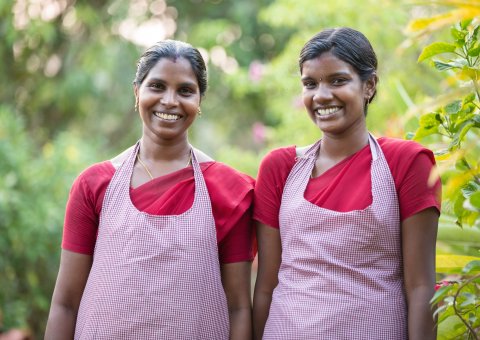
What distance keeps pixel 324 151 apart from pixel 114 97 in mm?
10237

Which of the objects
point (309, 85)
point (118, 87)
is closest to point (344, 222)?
point (309, 85)

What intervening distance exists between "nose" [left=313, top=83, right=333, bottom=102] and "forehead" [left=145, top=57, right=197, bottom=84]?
464 mm

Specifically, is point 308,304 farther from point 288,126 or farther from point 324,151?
point 288,126

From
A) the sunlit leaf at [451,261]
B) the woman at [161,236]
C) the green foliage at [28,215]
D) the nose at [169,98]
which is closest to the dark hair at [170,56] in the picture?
the woman at [161,236]

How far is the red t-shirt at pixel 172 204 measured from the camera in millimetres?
2875

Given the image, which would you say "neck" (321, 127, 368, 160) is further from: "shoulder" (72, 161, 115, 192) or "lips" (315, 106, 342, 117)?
"shoulder" (72, 161, 115, 192)

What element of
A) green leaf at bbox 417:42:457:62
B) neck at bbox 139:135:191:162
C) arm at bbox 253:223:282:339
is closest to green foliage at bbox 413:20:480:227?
green leaf at bbox 417:42:457:62

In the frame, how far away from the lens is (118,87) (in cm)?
1275

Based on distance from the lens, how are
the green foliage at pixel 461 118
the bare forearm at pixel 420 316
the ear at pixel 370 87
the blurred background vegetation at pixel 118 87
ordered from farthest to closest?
the blurred background vegetation at pixel 118 87 < the ear at pixel 370 87 < the bare forearm at pixel 420 316 < the green foliage at pixel 461 118

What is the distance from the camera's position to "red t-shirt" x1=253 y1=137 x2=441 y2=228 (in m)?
2.61

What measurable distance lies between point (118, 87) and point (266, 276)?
10220mm

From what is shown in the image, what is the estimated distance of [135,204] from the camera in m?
2.86

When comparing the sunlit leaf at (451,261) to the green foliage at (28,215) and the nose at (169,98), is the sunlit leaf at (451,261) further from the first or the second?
the green foliage at (28,215)

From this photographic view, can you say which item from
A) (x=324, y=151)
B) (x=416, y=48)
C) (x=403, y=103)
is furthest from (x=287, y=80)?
(x=324, y=151)
